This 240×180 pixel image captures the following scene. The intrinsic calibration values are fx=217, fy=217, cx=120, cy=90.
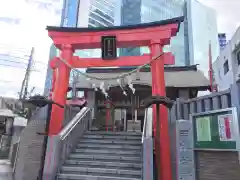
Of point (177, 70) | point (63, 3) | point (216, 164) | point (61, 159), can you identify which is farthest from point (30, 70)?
point (63, 3)

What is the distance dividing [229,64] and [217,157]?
20.2 m

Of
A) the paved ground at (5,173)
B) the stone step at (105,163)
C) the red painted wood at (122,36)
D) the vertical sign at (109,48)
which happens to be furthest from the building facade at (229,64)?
the paved ground at (5,173)

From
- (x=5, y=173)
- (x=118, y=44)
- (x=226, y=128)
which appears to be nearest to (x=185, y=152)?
(x=226, y=128)

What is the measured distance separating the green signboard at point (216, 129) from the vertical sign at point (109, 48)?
4.84m

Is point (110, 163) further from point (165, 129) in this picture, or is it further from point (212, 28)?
point (212, 28)

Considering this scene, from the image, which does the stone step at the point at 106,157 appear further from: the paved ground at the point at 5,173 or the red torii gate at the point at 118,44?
the paved ground at the point at 5,173

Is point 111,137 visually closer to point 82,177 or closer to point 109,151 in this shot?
point 109,151

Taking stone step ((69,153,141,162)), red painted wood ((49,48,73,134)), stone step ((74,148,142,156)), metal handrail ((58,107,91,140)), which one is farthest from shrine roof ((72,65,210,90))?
stone step ((69,153,141,162))

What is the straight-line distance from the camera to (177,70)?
15172mm

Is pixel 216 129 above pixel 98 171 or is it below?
above

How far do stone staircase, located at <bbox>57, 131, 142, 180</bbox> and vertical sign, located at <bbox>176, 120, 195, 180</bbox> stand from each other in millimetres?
1229

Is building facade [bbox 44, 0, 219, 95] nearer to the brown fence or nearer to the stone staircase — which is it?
the stone staircase

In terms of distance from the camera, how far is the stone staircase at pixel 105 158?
6.55 meters

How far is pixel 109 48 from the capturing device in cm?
983
